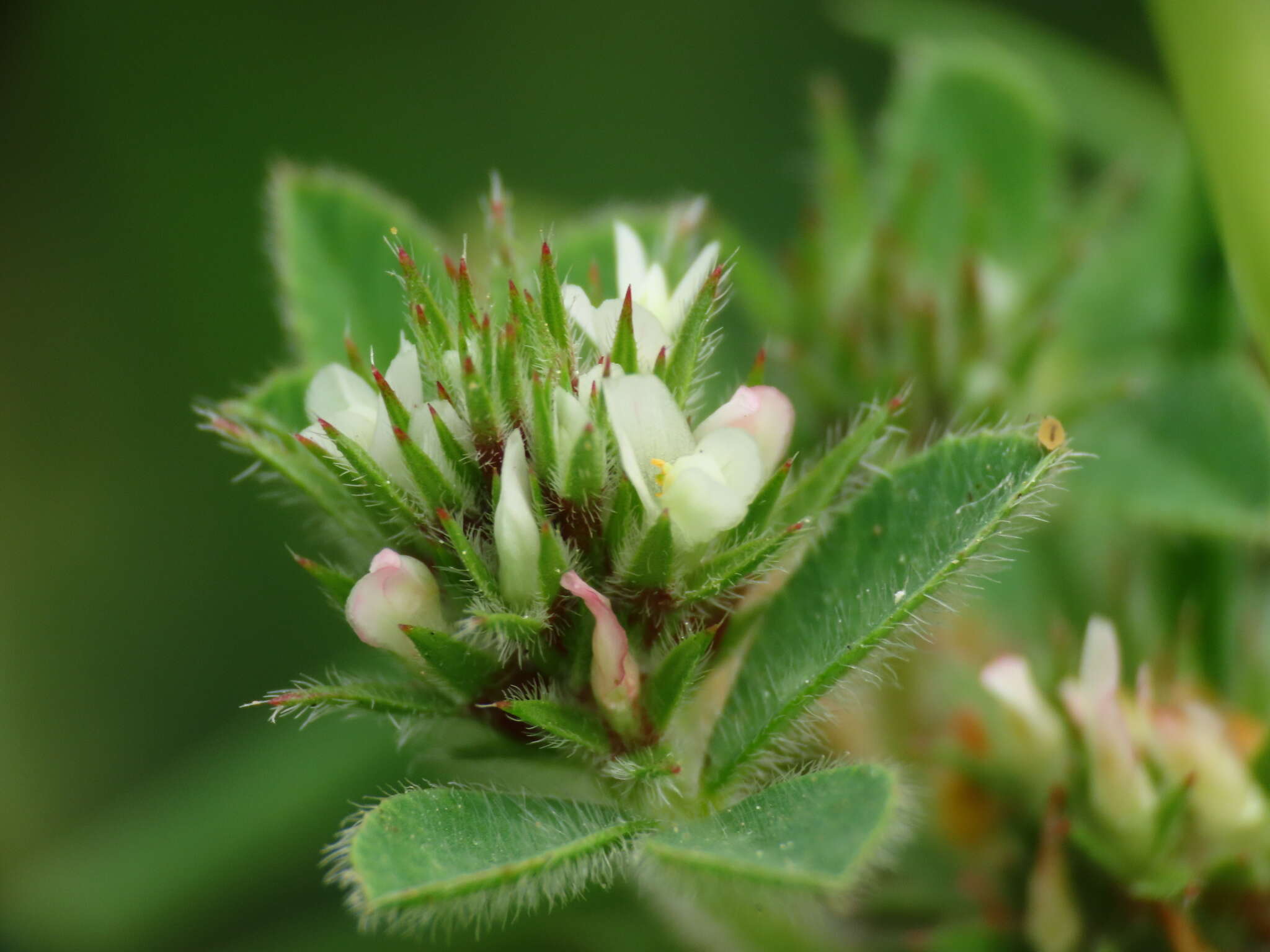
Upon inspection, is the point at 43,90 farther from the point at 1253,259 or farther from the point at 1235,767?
the point at 1235,767

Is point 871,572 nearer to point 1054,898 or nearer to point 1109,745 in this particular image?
point 1109,745

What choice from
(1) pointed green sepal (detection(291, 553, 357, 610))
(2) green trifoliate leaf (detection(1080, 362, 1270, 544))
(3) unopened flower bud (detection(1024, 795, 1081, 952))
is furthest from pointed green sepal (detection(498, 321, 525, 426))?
(2) green trifoliate leaf (detection(1080, 362, 1270, 544))

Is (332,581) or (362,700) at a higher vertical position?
(332,581)

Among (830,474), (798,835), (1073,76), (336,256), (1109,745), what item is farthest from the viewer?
(1073,76)

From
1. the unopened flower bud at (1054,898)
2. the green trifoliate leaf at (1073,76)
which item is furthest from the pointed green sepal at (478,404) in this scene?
the green trifoliate leaf at (1073,76)

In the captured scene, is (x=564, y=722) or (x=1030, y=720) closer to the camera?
(x=564, y=722)

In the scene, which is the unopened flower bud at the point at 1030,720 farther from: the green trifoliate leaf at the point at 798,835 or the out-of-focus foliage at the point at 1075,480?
the green trifoliate leaf at the point at 798,835

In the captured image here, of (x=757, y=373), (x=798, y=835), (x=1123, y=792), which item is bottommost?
(x=1123, y=792)

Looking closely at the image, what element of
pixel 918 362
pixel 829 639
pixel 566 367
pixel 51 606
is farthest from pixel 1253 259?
pixel 51 606

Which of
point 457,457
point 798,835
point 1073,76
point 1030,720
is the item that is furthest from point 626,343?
point 1073,76
